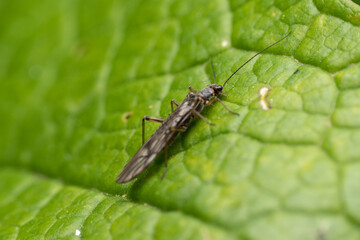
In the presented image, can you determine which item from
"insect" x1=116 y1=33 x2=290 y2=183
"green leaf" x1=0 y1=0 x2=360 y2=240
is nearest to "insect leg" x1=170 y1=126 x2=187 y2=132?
"insect" x1=116 y1=33 x2=290 y2=183

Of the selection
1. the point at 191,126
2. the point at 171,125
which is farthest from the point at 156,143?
the point at 191,126

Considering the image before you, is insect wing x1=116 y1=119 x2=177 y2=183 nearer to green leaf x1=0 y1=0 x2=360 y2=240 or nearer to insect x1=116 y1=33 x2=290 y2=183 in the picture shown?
insect x1=116 y1=33 x2=290 y2=183

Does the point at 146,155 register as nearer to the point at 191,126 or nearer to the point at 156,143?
the point at 156,143

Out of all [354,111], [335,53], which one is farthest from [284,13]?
[354,111]

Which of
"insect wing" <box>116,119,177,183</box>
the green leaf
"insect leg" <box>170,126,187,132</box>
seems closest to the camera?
the green leaf

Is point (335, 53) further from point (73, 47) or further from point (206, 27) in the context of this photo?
point (73, 47)
